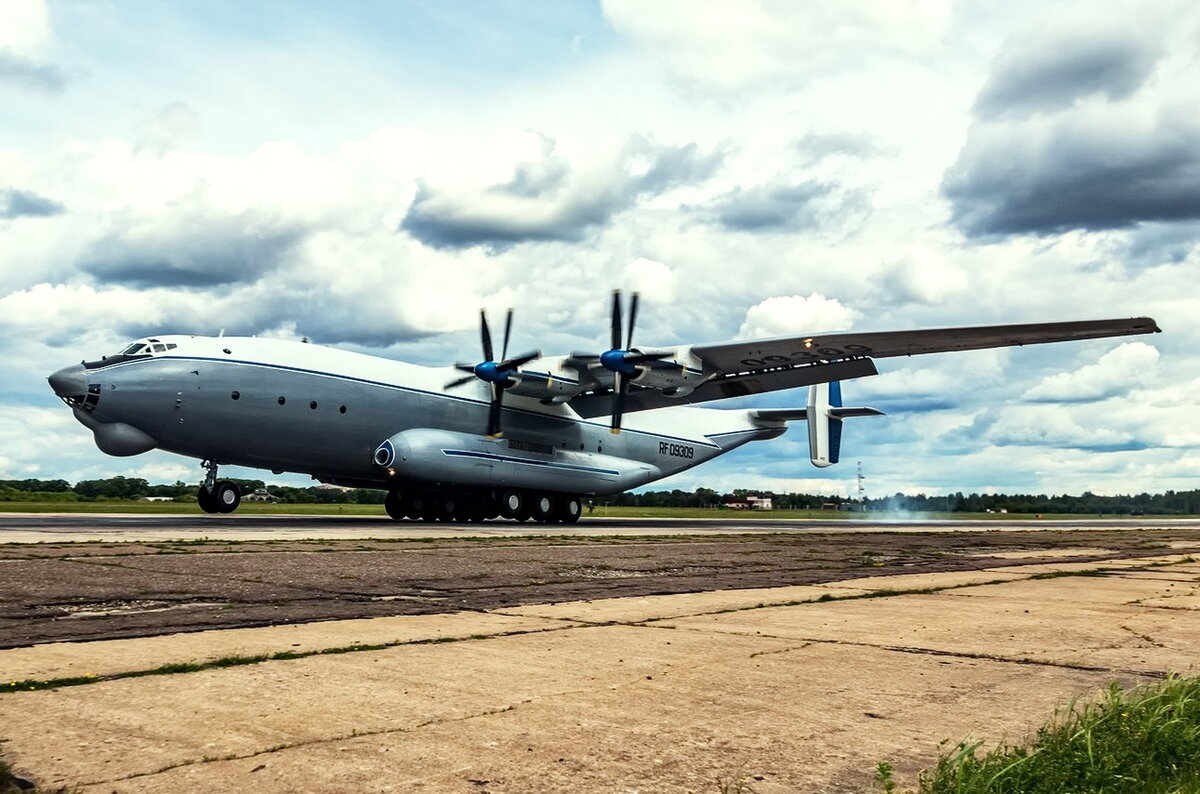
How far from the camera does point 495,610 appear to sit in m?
7.34

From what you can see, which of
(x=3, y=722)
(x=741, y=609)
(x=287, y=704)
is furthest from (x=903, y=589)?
(x=3, y=722)

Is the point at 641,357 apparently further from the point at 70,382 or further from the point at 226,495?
the point at 70,382

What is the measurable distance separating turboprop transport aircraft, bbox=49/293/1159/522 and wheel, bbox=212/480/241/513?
67 millimetres

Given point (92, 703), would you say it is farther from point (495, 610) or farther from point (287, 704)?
point (495, 610)

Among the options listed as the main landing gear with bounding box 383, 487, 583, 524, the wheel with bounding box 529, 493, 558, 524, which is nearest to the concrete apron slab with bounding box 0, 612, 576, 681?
the main landing gear with bounding box 383, 487, 583, 524

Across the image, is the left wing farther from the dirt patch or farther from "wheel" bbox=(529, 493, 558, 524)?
the dirt patch

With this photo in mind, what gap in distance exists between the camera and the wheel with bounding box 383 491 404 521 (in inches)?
1280

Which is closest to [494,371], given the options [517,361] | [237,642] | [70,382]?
[517,361]

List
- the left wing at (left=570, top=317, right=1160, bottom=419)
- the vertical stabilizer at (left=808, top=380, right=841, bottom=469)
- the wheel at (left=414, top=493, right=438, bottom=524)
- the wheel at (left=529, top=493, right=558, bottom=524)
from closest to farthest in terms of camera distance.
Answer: the left wing at (left=570, top=317, right=1160, bottom=419) < the wheel at (left=414, top=493, right=438, bottom=524) < the wheel at (left=529, top=493, right=558, bottom=524) < the vertical stabilizer at (left=808, top=380, right=841, bottom=469)

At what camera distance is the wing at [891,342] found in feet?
88.3

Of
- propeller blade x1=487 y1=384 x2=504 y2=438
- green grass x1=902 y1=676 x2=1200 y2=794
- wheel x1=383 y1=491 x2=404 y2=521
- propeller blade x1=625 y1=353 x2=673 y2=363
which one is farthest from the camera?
wheel x1=383 y1=491 x2=404 y2=521

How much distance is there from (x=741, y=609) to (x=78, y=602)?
17.6 ft

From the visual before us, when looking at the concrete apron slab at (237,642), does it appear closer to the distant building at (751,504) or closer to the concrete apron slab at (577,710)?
the concrete apron slab at (577,710)

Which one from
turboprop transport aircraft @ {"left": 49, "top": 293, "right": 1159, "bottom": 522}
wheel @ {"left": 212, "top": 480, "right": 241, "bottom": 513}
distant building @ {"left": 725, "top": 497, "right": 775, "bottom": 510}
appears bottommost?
distant building @ {"left": 725, "top": 497, "right": 775, "bottom": 510}
